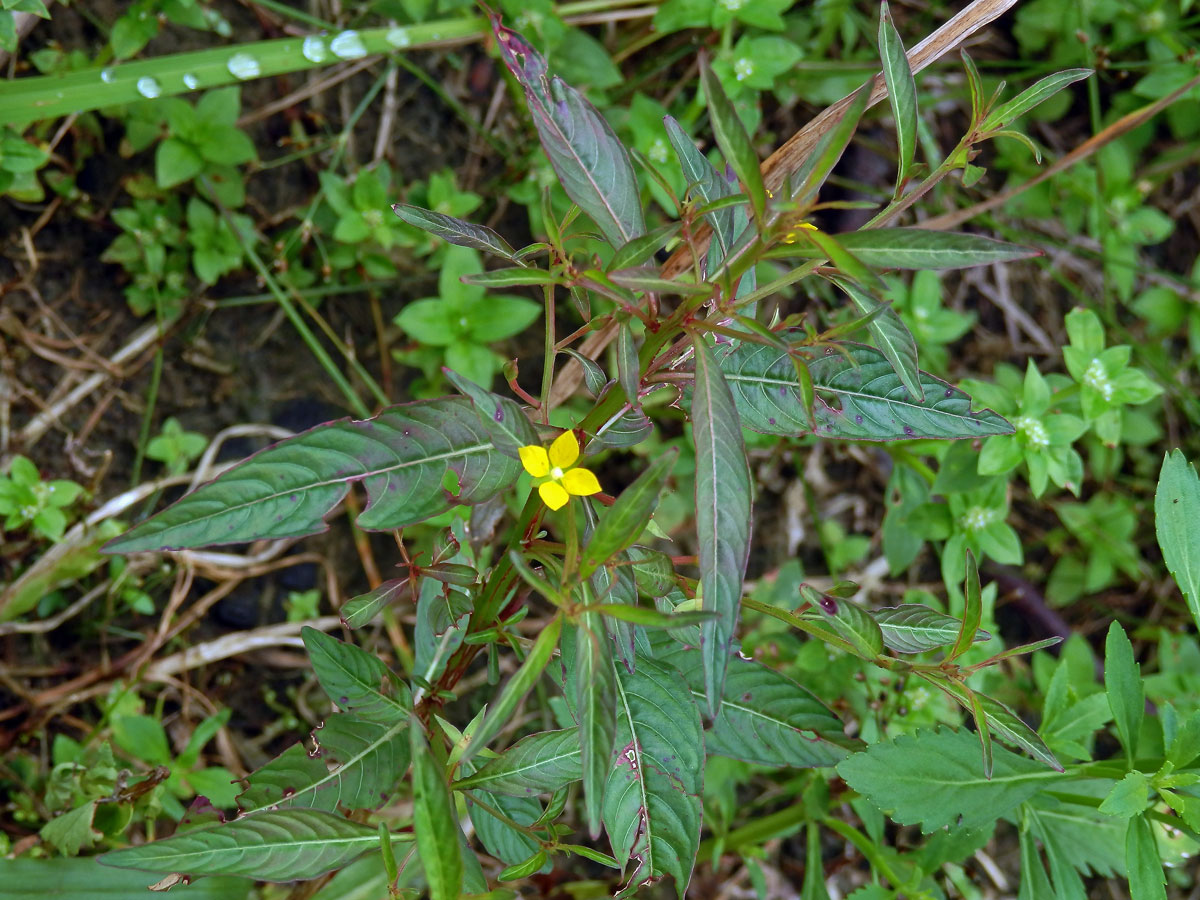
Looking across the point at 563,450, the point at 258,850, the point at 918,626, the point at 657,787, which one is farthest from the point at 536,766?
the point at 918,626

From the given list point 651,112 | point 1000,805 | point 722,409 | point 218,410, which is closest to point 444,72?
point 651,112

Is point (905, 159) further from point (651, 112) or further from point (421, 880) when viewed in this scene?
point (421, 880)

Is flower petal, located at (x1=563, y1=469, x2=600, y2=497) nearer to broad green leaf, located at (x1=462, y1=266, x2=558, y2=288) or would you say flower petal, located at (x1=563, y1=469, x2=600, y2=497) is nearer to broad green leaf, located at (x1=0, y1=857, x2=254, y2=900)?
broad green leaf, located at (x1=462, y1=266, x2=558, y2=288)

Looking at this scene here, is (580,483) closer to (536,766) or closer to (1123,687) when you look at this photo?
(536,766)

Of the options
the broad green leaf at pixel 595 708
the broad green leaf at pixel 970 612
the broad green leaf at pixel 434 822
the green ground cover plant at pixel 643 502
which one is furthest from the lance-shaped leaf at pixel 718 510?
the broad green leaf at pixel 970 612

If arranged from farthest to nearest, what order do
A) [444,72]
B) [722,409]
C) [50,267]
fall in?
1. [444,72]
2. [50,267]
3. [722,409]

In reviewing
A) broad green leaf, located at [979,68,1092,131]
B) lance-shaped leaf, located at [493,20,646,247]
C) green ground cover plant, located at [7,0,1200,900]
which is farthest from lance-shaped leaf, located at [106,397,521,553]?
broad green leaf, located at [979,68,1092,131]
